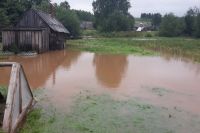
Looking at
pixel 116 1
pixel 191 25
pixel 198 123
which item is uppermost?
pixel 116 1

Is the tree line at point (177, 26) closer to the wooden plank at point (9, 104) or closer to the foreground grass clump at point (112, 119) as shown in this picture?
the foreground grass clump at point (112, 119)

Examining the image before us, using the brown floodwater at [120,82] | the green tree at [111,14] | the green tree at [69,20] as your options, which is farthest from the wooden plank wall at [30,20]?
the green tree at [111,14]

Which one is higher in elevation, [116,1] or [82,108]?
[116,1]

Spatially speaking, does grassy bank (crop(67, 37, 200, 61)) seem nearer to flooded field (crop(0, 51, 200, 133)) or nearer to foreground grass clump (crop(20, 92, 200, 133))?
flooded field (crop(0, 51, 200, 133))

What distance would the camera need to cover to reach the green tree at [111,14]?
72.2 meters

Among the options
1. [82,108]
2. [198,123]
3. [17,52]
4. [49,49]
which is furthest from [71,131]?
[49,49]

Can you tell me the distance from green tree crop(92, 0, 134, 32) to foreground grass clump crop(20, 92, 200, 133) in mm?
61323

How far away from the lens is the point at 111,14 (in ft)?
241

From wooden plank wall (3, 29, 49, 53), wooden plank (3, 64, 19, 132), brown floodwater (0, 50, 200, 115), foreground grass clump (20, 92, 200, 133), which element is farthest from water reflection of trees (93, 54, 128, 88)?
wooden plank wall (3, 29, 49, 53)

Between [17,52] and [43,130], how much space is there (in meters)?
21.2

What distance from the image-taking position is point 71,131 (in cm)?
830

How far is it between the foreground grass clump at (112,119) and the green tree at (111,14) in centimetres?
6132

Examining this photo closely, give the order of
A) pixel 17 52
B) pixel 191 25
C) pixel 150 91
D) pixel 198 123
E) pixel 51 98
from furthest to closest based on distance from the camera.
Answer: pixel 191 25
pixel 17 52
pixel 150 91
pixel 51 98
pixel 198 123

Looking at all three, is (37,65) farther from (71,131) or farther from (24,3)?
(24,3)
